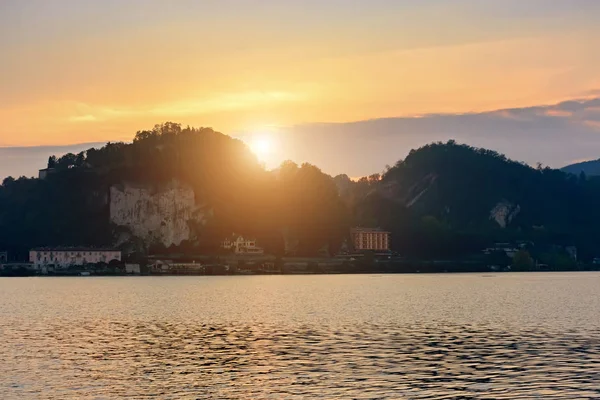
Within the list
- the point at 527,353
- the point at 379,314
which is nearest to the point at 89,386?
the point at 527,353

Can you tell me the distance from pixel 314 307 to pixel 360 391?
271 ft

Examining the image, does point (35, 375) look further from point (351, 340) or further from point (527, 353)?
point (527, 353)

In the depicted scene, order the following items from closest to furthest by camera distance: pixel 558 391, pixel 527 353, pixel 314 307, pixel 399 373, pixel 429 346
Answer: pixel 558 391
pixel 399 373
pixel 527 353
pixel 429 346
pixel 314 307

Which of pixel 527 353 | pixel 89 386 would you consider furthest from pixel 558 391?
pixel 89 386

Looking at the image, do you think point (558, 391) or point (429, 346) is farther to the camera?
point (429, 346)

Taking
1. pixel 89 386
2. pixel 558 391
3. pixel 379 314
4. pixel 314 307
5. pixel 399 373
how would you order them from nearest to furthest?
1. pixel 558 391
2. pixel 89 386
3. pixel 399 373
4. pixel 379 314
5. pixel 314 307

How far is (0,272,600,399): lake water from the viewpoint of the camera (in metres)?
59.2

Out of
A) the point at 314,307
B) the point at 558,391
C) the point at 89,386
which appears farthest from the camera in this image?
the point at 314,307

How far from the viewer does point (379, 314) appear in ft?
401

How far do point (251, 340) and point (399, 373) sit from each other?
26804mm

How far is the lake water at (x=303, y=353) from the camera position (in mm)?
59219

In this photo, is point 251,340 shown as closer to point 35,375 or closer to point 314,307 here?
point 35,375

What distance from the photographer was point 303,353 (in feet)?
252

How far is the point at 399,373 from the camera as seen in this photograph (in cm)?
6500
